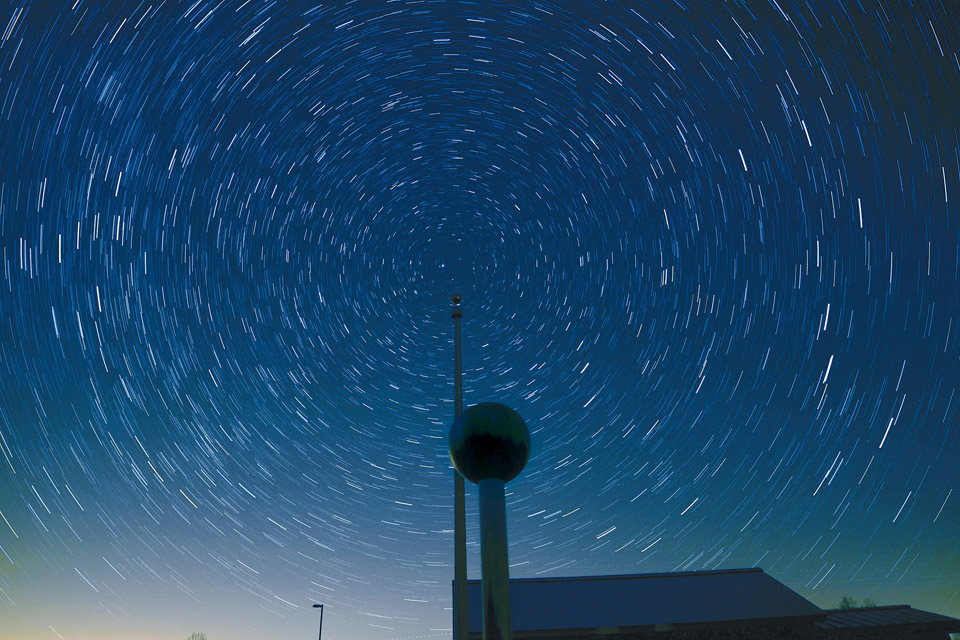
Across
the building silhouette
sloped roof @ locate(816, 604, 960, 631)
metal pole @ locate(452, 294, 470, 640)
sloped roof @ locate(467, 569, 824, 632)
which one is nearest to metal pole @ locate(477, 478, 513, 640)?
metal pole @ locate(452, 294, 470, 640)

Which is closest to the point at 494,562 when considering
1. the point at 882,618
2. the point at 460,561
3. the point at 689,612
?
the point at 460,561

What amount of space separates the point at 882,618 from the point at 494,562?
2345 centimetres

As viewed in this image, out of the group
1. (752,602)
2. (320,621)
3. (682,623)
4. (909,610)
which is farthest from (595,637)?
(320,621)

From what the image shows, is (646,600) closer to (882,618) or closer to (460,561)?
(882,618)

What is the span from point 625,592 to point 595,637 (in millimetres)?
3416

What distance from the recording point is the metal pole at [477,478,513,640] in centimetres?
559

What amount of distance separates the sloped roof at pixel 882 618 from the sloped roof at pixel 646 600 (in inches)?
64.4

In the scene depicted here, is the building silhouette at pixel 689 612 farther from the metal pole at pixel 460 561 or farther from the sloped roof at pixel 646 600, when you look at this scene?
the metal pole at pixel 460 561

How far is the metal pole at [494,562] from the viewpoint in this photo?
5.59 metres

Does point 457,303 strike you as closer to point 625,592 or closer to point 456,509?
point 456,509

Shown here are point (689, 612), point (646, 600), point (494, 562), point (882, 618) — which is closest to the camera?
point (494, 562)

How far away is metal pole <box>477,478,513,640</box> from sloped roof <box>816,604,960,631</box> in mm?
19818

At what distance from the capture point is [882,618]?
67.9ft

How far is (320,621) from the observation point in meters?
29.7
